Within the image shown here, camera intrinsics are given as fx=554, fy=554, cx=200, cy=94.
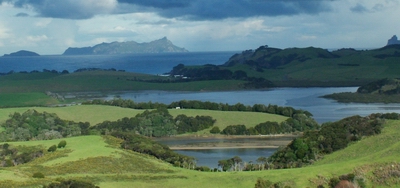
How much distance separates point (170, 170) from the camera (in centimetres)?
4866

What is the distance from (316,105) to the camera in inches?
4867

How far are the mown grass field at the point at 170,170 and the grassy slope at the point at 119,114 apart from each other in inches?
1434

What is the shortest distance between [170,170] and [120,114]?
53.3 meters

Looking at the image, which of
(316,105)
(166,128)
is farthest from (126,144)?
(316,105)

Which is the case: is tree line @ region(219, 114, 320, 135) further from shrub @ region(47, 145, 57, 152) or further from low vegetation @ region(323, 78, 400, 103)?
low vegetation @ region(323, 78, 400, 103)

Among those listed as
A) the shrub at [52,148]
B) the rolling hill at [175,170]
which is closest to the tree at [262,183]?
the rolling hill at [175,170]

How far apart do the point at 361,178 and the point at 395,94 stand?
107 metres

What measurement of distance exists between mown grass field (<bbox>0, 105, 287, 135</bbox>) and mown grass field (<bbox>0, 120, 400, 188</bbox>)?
36.4m

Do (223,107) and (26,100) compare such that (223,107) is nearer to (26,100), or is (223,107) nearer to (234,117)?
(234,117)

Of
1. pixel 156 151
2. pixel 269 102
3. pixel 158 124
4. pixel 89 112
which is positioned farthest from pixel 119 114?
pixel 269 102

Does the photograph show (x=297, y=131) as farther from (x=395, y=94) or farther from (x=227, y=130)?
(x=395, y=94)

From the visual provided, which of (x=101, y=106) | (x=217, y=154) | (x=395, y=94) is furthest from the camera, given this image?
(x=395, y=94)

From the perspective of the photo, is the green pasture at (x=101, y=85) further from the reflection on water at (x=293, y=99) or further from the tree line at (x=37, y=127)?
the tree line at (x=37, y=127)

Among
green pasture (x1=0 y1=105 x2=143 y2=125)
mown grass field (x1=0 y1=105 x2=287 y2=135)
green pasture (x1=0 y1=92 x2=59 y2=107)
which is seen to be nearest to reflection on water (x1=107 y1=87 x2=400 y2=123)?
mown grass field (x1=0 y1=105 x2=287 y2=135)
